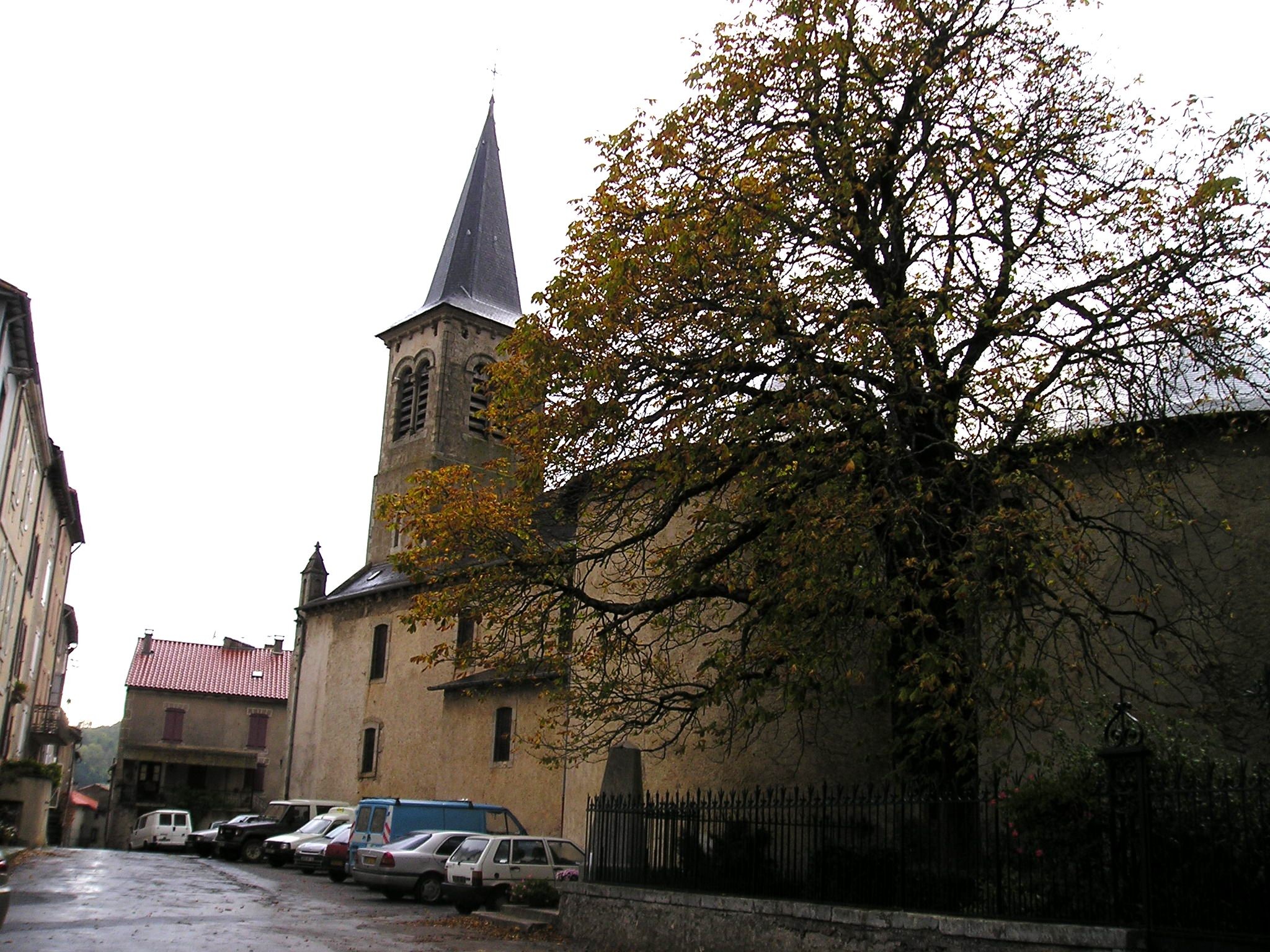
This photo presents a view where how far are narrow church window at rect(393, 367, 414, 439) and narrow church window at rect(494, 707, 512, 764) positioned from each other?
17.3 m

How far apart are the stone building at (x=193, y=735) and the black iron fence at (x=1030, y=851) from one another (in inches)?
1527

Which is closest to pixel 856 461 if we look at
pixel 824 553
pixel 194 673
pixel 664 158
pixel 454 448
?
pixel 824 553

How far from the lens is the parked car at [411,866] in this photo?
20.0 m

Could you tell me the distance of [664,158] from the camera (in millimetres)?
14086

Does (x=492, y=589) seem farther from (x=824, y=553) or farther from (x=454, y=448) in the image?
(x=454, y=448)

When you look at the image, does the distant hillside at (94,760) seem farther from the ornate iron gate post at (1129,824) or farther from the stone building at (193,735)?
the ornate iron gate post at (1129,824)

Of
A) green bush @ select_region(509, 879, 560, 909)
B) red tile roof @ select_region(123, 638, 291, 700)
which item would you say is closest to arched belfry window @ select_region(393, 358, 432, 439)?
red tile roof @ select_region(123, 638, 291, 700)

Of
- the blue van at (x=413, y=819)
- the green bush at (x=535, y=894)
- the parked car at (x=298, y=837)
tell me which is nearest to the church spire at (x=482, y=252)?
the parked car at (x=298, y=837)

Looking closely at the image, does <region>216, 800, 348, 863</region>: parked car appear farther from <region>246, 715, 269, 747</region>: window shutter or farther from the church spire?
<region>246, 715, 269, 747</region>: window shutter

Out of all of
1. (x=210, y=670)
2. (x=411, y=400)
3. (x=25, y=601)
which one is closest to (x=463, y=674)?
(x=25, y=601)

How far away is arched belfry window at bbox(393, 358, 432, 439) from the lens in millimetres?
44719

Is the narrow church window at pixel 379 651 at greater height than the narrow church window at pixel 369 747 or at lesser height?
greater

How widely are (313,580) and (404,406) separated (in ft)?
24.9

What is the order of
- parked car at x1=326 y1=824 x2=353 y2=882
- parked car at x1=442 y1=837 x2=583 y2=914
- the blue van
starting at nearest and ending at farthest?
parked car at x1=442 y1=837 x2=583 y2=914 → the blue van → parked car at x1=326 y1=824 x2=353 y2=882
